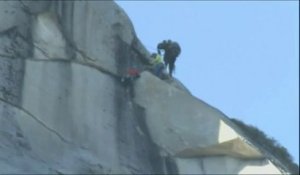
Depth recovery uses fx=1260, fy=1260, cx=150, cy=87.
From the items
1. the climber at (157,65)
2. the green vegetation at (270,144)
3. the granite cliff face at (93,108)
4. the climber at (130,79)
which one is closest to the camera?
the granite cliff face at (93,108)

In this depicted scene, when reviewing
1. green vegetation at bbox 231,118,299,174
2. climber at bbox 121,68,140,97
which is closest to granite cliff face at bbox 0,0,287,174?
climber at bbox 121,68,140,97

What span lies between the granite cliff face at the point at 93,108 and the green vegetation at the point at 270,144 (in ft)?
3.76

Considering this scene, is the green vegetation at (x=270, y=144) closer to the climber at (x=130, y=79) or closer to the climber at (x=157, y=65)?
the climber at (x=157, y=65)

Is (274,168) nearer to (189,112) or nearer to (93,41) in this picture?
(189,112)

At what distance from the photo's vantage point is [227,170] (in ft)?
73.9

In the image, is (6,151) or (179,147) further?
(179,147)

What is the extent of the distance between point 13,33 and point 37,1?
55.6 inches

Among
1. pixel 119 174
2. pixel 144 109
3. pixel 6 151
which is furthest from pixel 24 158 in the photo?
pixel 144 109

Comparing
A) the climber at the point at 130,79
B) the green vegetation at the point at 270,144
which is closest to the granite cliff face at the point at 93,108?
the climber at the point at 130,79

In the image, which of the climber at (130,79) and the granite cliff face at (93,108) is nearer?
the granite cliff face at (93,108)

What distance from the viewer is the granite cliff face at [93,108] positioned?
20.0 meters

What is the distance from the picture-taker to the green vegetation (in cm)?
2375

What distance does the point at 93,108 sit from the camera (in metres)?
21.3

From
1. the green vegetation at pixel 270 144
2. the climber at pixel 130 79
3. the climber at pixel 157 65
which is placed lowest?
the green vegetation at pixel 270 144
